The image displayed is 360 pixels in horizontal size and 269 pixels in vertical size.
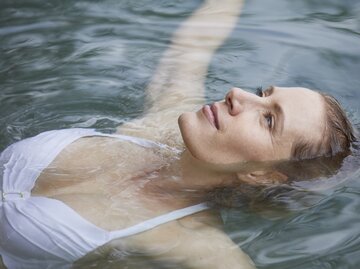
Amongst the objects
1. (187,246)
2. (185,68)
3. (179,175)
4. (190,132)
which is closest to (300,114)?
(190,132)

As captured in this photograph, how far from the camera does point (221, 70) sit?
445 cm

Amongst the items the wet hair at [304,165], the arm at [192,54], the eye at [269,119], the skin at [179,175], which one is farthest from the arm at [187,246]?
the arm at [192,54]

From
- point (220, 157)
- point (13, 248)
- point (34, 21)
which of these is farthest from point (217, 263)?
point (34, 21)

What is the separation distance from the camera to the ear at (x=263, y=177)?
9.93ft

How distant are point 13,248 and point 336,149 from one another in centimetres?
146

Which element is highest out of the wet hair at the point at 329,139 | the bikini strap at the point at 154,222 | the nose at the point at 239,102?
the nose at the point at 239,102

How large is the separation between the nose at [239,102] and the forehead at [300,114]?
0.11m

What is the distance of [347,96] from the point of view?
419cm

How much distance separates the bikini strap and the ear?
0.30 meters

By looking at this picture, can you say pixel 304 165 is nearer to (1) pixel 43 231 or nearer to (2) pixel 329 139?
(2) pixel 329 139

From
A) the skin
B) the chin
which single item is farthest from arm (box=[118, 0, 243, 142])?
the chin

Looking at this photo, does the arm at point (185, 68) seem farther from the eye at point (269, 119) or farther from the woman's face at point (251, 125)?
the eye at point (269, 119)

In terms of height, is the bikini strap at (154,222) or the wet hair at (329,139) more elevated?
the wet hair at (329,139)

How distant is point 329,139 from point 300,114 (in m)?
0.20
